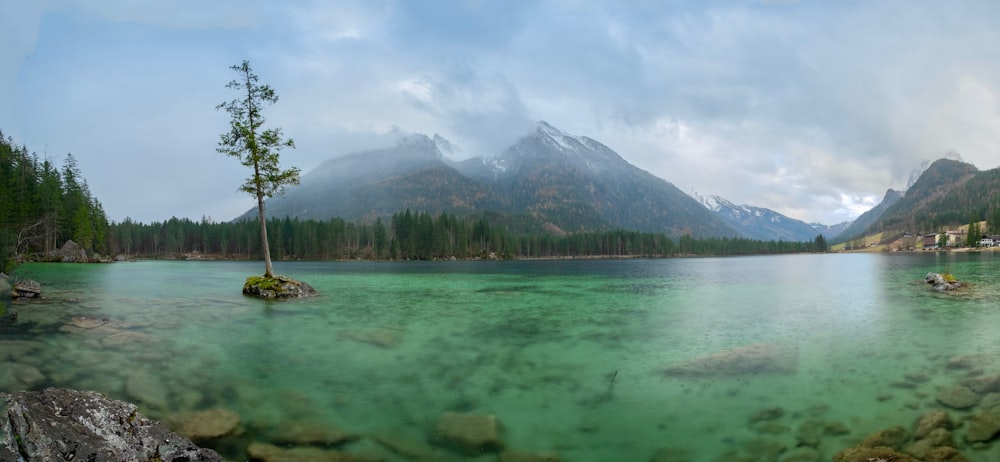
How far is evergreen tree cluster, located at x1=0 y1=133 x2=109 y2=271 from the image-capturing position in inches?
2425

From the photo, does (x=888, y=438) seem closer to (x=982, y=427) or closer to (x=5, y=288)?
(x=982, y=427)

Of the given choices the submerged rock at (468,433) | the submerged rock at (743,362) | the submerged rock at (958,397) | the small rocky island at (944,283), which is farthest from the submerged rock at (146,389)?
the small rocky island at (944,283)

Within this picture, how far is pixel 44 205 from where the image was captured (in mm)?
84500

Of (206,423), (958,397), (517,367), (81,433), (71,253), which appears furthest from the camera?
(71,253)

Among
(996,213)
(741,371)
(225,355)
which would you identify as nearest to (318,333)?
(225,355)

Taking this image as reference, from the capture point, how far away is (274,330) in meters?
20.2

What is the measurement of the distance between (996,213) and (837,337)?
260809 mm

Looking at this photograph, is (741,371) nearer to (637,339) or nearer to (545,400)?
(637,339)

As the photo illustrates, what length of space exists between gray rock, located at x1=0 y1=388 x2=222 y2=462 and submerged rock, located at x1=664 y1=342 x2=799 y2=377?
13321 mm

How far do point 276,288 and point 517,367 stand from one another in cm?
2362

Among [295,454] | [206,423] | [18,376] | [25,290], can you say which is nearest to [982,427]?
[295,454]

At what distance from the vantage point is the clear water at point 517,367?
10.3m

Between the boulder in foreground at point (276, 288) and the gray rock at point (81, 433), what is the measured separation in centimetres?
2485

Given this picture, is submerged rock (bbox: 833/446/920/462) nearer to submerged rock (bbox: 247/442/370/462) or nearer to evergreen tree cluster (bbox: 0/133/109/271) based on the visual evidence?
submerged rock (bbox: 247/442/370/462)
